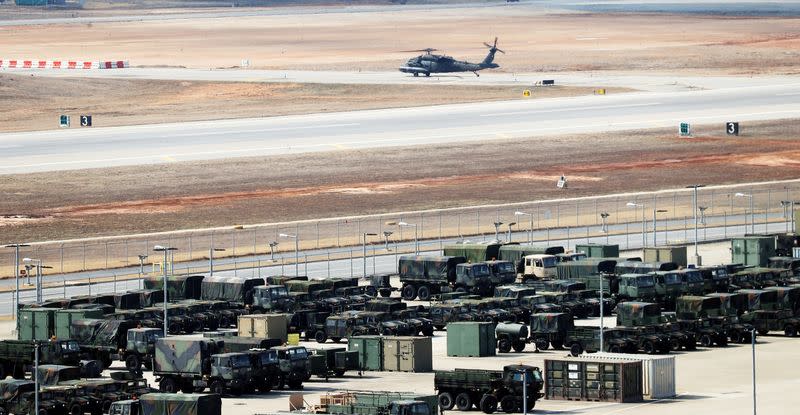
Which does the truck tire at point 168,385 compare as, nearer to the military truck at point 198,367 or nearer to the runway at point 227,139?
the military truck at point 198,367

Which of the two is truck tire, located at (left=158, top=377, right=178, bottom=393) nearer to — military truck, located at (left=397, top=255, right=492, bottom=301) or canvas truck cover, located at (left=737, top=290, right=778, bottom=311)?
military truck, located at (left=397, top=255, right=492, bottom=301)

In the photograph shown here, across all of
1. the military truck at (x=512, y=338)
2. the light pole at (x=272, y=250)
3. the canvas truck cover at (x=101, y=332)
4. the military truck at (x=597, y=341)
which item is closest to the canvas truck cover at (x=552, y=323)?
the military truck at (x=512, y=338)

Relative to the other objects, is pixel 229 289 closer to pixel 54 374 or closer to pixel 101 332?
pixel 101 332

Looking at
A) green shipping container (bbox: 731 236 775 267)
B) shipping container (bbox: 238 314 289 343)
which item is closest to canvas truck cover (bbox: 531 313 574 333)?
shipping container (bbox: 238 314 289 343)

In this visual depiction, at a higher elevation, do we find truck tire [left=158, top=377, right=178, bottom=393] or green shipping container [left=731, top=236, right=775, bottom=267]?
green shipping container [left=731, top=236, right=775, bottom=267]

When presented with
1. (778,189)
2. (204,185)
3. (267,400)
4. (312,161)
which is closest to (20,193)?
(204,185)
